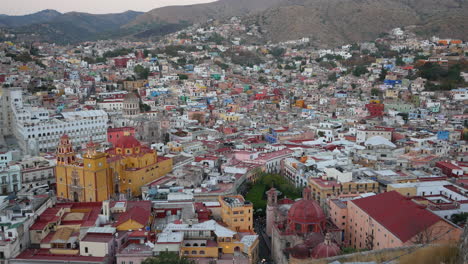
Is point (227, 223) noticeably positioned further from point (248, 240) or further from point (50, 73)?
point (50, 73)

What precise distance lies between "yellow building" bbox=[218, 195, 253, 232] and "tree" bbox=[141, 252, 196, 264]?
4755 mm

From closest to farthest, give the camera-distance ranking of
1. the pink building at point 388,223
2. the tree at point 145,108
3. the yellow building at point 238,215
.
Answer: the pink building at point 388,223 → the yellow building at point 238,215 → the tree at point 145,108

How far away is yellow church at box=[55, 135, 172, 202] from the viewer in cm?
2748

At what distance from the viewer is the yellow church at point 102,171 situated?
90.2 ft

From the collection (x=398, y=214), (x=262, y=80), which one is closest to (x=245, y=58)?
(x=262, y=80)

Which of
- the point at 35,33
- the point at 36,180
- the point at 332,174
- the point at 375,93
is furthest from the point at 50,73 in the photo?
the point at 35,33

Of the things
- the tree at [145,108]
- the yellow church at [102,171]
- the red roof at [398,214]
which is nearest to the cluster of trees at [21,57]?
the tree at [145,108]

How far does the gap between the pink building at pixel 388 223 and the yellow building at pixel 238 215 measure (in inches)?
202

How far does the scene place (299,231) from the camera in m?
22.5

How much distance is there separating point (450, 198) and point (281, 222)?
35.2 ft

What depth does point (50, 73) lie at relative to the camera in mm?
71312

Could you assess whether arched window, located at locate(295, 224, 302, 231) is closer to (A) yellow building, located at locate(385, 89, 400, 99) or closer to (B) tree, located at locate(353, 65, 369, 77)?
(A) yellow building, located at locate(385, 89, 400, 99)

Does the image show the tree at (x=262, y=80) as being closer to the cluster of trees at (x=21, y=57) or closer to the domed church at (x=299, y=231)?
the cluster of trees at (x=21, y=57)

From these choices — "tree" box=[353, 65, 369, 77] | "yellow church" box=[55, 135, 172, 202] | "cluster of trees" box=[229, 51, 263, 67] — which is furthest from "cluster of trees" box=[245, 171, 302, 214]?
"cluster of trees" box=[229, 51, 263, 67]
